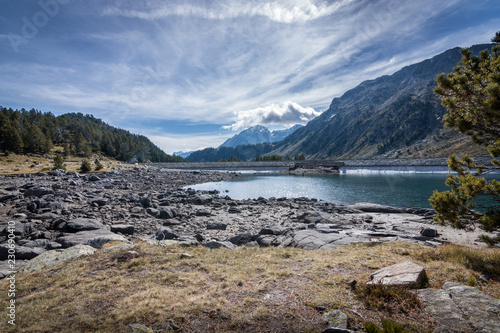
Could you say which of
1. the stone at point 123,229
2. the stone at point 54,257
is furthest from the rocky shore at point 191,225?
the stone at point 54,257

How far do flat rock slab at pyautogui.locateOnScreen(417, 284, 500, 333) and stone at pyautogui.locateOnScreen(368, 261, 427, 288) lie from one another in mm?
334

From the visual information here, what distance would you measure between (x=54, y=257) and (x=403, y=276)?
1571cm

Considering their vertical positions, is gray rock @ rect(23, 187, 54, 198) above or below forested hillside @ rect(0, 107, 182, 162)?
below

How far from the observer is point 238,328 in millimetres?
5930

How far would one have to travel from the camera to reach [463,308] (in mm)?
5953

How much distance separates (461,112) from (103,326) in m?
15.5

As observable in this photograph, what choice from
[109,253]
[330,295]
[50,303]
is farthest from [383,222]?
Answer: [50,303]

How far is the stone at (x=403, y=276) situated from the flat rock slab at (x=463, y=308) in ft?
1.10

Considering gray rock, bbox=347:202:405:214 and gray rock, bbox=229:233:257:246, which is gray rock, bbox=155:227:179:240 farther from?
gray rock, bbox=347:202:405:214

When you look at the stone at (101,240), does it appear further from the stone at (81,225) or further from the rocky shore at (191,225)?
the stone at (81,225)

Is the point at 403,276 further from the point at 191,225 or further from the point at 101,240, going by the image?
the point at 191,225

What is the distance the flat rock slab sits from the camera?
5.27m

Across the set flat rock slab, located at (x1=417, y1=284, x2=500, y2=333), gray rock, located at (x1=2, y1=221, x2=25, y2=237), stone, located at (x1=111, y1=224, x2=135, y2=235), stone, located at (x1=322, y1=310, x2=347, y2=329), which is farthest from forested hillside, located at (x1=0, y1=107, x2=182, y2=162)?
flat rock slab, located at (x1=417, y1=284, x2=500, y2=333)

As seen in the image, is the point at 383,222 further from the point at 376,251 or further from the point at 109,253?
the point at 109,253
